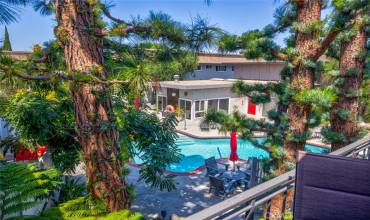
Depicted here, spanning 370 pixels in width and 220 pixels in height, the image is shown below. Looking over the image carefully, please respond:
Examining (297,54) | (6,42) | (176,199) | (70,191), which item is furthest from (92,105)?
(176,199)

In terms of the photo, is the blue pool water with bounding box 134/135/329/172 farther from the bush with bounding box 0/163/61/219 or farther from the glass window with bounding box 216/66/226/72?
the glass window with bounding box 216/66/226/72

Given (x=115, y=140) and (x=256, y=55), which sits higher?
(x=256, y=55)

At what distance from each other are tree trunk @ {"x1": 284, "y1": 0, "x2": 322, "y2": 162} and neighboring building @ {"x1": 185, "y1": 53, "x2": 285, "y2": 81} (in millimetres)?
16132

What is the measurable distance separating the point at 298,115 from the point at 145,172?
3.16m

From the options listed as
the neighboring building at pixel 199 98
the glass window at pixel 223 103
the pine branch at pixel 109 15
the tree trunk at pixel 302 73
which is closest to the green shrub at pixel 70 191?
the pine branch at pixel 109 15

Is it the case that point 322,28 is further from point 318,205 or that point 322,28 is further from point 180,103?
point 180,103

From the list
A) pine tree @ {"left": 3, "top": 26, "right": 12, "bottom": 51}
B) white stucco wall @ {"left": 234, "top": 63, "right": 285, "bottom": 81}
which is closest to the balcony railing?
pine tree @ {"left": 3, "top": 26, "right": 12, "bottom": 51}

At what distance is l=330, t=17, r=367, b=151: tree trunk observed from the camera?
17.8ft

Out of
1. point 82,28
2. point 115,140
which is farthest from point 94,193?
point 82,28

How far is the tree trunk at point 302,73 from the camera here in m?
4.54

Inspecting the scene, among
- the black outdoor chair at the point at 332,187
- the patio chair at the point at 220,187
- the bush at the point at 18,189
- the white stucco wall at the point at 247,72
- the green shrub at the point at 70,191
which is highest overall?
the white stucco wall at the point at 247,72

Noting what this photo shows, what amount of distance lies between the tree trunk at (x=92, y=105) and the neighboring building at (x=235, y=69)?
17693 mm

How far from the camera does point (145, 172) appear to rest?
16.2ft

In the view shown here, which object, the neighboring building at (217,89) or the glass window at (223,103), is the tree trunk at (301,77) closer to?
the neighboring building at (217,89)
